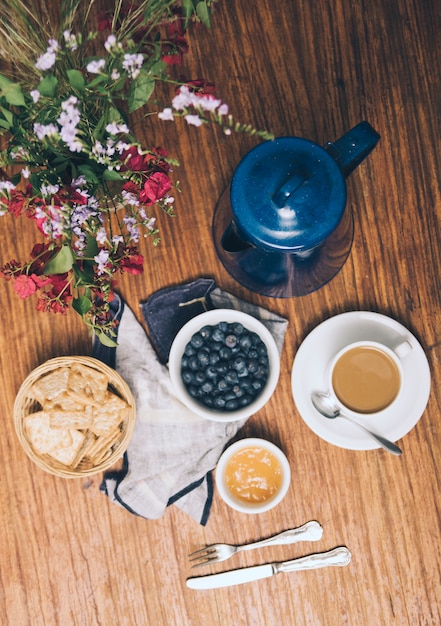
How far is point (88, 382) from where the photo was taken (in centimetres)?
106

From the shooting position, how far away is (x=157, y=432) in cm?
112

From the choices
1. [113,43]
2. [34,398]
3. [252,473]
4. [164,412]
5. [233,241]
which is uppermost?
[113,43]

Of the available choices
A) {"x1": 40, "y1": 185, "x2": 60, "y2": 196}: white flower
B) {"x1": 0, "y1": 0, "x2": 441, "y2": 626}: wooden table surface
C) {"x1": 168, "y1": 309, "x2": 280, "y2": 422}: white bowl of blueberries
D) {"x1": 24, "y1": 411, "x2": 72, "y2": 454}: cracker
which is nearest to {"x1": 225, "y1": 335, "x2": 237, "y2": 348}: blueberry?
{"x1": 168, "y1": 309, "x2": 280, "y2": 422}: white bowl of blueberries

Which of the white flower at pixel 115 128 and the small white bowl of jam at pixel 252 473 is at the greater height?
the white flower at pixel 115 128

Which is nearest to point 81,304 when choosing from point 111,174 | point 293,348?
point 111,174

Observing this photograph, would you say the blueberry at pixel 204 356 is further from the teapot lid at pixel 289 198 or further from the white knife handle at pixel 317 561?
the white knife handle at pixel 317 561

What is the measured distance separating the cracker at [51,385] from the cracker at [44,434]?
0.10ft

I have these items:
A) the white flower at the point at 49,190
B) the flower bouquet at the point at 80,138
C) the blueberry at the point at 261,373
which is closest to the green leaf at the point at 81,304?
the flower bouquet at the point at 80,138

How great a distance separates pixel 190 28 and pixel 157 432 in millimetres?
759

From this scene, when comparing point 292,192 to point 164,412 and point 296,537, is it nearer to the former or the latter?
point 164,412

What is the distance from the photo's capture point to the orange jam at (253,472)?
1.10m

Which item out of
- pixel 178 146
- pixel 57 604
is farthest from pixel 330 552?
pixel 178 146

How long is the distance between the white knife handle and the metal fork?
4 cm

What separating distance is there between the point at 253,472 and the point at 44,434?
389mm
